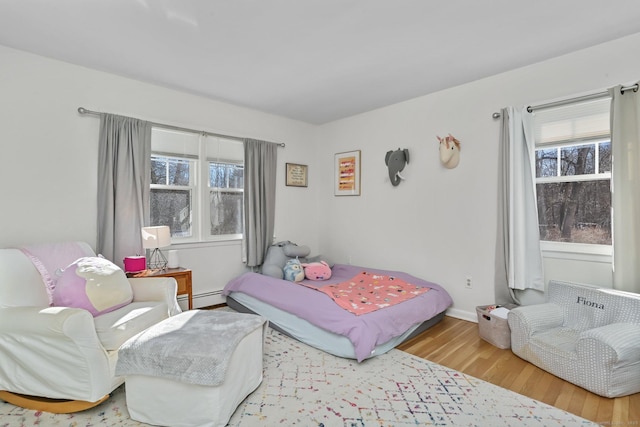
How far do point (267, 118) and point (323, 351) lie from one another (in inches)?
121

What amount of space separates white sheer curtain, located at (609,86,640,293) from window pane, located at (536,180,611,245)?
0.23 meters

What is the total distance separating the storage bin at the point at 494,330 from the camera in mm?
2609

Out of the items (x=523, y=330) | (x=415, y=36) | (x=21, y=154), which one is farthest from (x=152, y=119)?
(x=523, y=330)

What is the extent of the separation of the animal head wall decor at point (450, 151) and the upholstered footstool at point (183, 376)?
2684 millimetres

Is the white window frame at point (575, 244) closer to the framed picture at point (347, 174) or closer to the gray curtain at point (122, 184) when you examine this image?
the framed picture at point (347, 174)

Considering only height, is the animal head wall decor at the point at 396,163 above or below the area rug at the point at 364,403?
above

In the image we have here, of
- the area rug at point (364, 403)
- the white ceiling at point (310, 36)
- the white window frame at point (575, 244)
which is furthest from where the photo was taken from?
the white window frame at point (575, 244)

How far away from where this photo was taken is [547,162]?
2.87 meters

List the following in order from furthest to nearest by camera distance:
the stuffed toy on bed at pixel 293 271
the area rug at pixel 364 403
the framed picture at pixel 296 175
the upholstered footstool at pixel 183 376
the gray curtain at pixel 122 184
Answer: the framed picture at pixel 296 175
the stuffed toy on bed at pixel 293 271
the gray curtain at pixel 122 184
the area rug at pixel 364 403
the upholstered footstool at pixel 183 376

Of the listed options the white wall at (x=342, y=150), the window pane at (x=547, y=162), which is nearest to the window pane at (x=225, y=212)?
the white wall at (x=342, y=150)

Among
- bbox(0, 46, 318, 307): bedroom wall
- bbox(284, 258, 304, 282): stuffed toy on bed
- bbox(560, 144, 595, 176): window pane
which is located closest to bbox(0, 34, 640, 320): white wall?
bbox(0, 46, 318, 307): bedroom wall

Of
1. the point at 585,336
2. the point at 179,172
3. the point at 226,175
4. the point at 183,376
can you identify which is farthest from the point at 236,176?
the point at 585,336

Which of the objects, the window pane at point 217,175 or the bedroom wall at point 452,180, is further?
the window pane at point 217,175

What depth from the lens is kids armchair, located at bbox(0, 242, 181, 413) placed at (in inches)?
68.3
